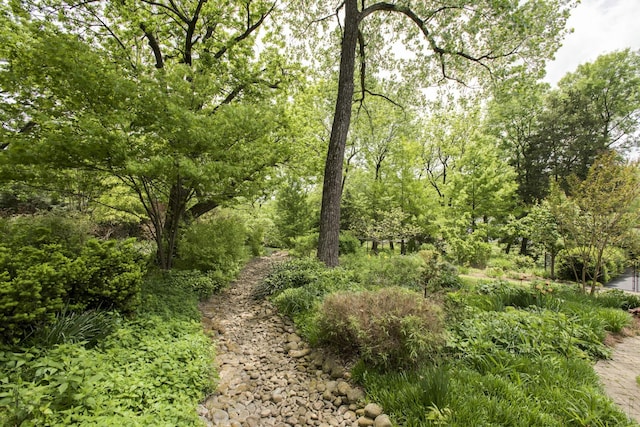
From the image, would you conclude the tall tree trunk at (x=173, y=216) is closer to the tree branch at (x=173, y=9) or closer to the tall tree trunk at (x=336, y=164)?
the tall tree trunk at (x=336, y=164)

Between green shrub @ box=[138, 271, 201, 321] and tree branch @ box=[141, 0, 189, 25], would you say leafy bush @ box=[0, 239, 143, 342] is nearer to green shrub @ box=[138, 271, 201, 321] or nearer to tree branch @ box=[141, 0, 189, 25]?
green shrub @ box=[138, 271, 201, 321]

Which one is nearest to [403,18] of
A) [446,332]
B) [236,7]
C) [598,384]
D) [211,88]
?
[236,7]

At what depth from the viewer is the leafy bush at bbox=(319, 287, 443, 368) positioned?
2.57m

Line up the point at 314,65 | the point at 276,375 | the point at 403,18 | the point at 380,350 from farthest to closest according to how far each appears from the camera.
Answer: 1. the point at 314,65
2. the point at 403,18
3. the point at 276,375
4. the point at 380,350

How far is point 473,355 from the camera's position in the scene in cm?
271

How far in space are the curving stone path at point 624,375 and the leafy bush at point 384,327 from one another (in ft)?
4.91

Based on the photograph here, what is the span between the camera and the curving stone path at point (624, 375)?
87.4 inches

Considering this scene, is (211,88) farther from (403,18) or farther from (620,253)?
(620,253)

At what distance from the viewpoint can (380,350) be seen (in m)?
2.59

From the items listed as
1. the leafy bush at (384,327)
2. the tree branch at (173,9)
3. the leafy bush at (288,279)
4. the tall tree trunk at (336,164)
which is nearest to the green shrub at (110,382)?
the leafy bush at (384,327)

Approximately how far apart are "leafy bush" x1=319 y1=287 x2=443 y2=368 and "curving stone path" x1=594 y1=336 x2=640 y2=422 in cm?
150

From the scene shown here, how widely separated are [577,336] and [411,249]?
955cm

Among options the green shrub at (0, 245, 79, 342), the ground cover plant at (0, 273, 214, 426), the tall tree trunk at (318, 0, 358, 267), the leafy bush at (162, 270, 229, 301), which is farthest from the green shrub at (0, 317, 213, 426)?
the tall tree trunk at (318, 0, 358, 267)

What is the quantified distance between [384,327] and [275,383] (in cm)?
132
